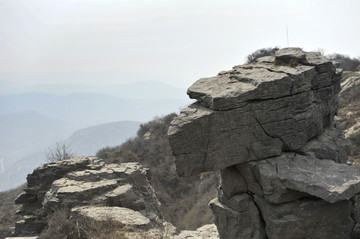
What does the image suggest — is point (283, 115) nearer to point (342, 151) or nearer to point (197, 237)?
point (342, 151)

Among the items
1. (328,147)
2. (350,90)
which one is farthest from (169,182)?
(328,147)

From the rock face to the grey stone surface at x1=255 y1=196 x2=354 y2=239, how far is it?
28 millimetres

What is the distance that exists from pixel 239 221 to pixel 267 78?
15.8 ft

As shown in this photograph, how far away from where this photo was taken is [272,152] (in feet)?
32.3

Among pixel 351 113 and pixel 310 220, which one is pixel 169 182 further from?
pixel 310 220

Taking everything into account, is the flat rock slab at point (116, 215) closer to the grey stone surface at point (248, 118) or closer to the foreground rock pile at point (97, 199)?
the foreground rock pile at point (97, 199)

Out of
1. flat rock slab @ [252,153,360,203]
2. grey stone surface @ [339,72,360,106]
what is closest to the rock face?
flat rock slab @ [252,153,360,203]

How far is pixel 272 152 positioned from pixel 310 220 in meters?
2.25

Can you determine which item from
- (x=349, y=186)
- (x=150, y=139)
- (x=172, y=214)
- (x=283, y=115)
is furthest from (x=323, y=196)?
(x=150, y=139)

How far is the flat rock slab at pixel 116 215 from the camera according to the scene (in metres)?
11.8

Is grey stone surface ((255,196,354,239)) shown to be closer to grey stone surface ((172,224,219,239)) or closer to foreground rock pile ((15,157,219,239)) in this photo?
foreground rock pile ((15,157,219,239))

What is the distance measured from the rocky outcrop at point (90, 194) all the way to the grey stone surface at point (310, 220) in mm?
5076

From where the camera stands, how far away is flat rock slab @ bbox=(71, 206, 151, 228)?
1176 cm

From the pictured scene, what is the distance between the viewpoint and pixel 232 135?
371 inches
